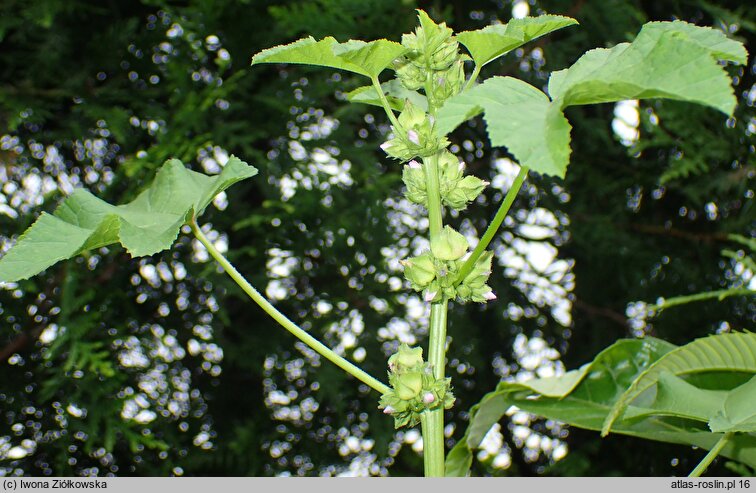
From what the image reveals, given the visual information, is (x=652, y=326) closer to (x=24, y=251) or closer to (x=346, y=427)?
(x=346, y=427)

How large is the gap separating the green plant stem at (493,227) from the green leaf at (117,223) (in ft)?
0.45

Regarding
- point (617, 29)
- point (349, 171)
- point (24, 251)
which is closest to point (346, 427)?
point (349, 171)

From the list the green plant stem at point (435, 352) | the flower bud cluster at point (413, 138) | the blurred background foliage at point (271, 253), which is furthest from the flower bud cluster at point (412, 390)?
the blurred background foliage at point (271, 253)

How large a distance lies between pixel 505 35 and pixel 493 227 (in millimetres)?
107

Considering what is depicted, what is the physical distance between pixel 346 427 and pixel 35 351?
62 centimetres

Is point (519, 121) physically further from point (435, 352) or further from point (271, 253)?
point (271, 253)

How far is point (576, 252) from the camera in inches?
71.7

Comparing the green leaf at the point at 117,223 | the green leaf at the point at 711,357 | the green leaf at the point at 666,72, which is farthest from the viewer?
the green leaf at the point at 711,357

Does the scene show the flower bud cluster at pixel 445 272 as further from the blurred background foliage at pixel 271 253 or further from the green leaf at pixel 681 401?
the blurred background foliage at pixel 271 253

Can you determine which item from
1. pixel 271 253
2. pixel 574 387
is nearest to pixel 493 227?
pixel 574 387

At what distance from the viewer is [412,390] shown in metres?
0.39

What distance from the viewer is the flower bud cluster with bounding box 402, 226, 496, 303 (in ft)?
1.32

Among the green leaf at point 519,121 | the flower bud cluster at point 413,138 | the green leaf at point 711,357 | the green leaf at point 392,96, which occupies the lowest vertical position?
the green leaf at point 711,357

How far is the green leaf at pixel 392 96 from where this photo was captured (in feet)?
1.50
